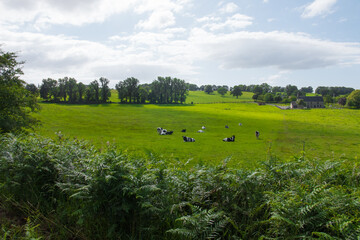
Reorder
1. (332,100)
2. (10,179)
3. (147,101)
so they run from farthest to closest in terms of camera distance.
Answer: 1. (332,100)
2. (147,101)
3. (10,179)

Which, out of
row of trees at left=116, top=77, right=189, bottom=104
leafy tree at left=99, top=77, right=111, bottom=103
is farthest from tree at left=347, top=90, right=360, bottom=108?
leafy tree at left=99, top=77, right=111, bottom=103

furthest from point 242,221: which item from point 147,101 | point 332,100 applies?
point 332,100

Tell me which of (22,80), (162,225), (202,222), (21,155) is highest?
(22,80)

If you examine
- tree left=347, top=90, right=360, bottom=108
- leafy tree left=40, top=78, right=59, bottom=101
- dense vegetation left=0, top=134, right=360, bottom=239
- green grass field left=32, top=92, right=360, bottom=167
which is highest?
leafy tree left=40, top=78, right=59, bottom=101

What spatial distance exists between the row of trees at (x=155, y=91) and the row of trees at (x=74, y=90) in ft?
27.3

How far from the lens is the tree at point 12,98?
17656mm

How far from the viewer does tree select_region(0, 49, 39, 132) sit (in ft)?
57.9

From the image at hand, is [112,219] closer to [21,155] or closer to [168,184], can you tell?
[168,184]

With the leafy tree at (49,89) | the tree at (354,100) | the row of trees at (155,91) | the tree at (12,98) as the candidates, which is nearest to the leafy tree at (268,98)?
the tree at (354,100)

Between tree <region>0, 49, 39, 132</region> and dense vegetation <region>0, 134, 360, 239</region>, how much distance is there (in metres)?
14.8

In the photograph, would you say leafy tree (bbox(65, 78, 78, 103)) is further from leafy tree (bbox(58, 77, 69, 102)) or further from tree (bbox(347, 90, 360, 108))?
tree (bbox(347, 90, 360, 108))

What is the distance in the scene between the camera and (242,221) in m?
4.14

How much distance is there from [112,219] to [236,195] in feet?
8.00

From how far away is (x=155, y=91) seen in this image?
12700 centimetres
